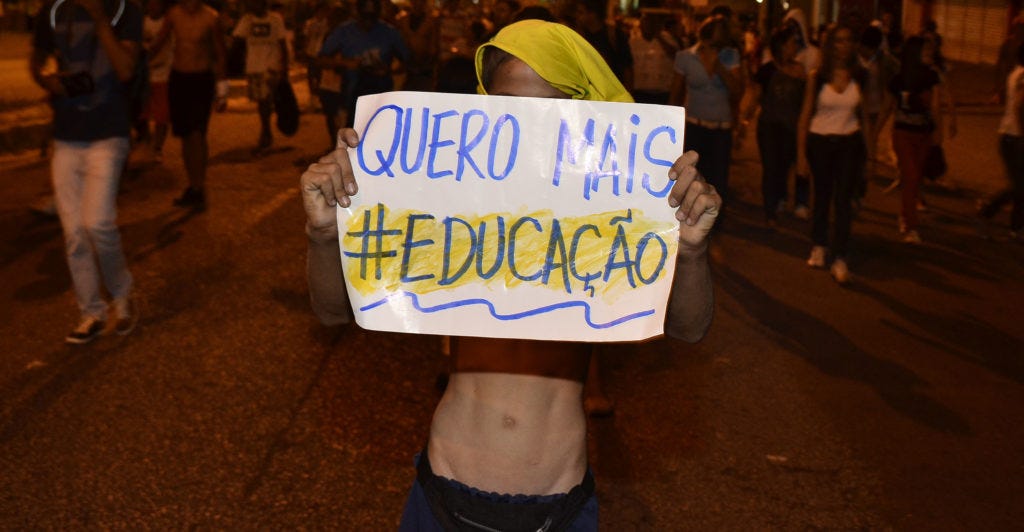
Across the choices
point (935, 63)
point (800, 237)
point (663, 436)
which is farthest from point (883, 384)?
point (935, 63)

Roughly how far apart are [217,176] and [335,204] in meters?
10.5

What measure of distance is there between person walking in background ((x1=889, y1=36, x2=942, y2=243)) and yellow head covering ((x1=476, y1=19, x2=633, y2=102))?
26.0 feet

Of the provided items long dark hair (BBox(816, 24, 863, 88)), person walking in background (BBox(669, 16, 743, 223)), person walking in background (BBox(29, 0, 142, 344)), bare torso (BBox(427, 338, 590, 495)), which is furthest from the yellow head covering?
person walking in background (BBox(669, 16, 743, 223))

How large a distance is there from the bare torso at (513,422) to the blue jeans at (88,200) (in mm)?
4365

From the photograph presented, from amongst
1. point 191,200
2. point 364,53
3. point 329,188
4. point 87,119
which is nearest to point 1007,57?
point 364,53

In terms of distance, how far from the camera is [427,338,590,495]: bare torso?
8.43 feet

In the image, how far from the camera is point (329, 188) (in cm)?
243

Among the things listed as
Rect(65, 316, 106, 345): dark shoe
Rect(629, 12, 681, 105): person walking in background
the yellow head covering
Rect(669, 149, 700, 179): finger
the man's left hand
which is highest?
the yellow head covering

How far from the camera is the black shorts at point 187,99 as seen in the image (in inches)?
411

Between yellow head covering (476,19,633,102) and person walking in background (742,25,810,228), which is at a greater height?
yellow head covering (476,19,633,102)

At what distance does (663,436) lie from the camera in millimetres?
5375

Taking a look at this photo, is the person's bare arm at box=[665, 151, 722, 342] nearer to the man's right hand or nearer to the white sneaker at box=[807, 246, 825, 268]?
the man's right hand

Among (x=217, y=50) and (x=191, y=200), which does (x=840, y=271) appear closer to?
(x=191, y=200)

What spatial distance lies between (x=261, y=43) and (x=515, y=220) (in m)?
11.8
